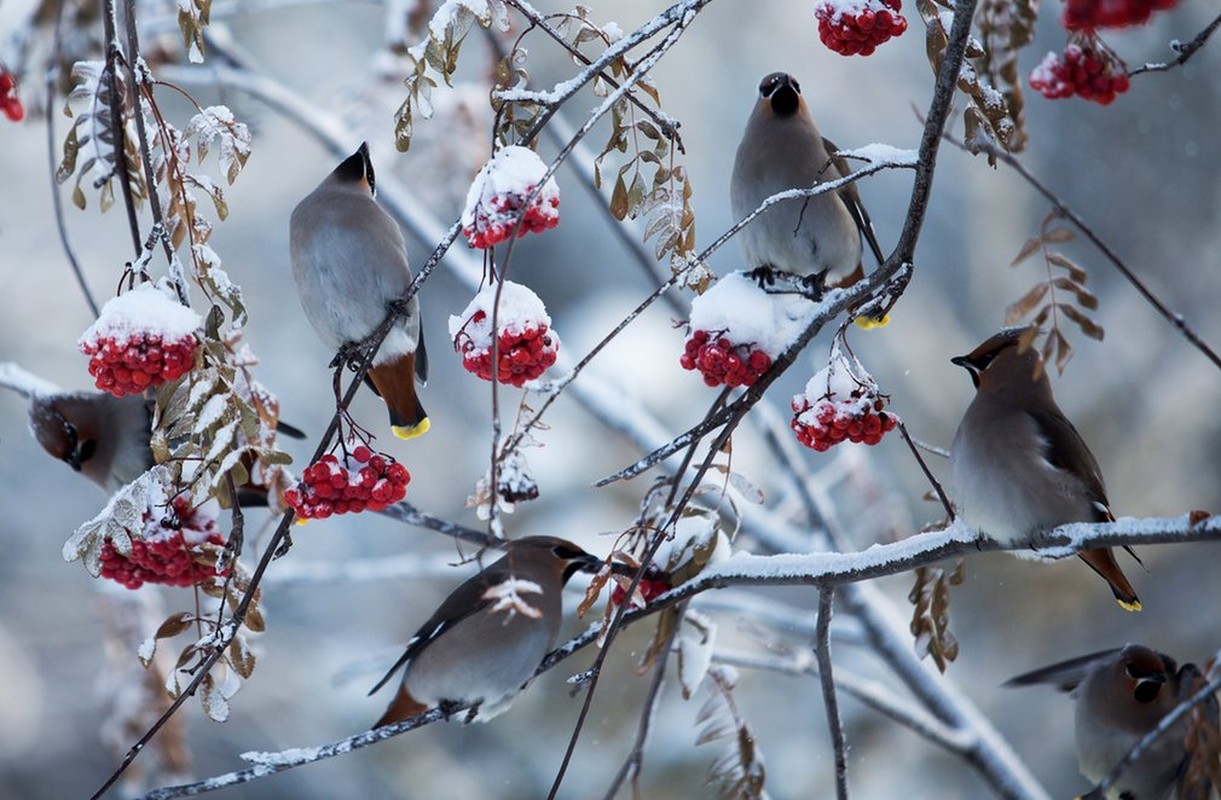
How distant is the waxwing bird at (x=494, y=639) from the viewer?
3051 millimetres

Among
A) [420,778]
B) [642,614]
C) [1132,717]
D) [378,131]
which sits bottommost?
[1132,717]

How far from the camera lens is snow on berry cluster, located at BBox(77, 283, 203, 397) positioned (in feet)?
5.82

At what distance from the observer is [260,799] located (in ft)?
23.8

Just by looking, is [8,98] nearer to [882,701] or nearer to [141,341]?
[141,341]

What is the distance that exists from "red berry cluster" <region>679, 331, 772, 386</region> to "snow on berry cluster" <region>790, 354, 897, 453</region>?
94 mm

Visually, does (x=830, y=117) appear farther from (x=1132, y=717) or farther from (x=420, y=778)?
(x=1132, y=717)

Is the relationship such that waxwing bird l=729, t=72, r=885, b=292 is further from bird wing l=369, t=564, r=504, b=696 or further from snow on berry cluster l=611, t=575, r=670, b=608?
bird wing l=369, t=564, r=504, b=696

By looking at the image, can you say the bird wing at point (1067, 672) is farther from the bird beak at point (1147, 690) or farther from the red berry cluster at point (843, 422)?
the red berry cluster at point (843, 422)

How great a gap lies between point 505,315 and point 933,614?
49.8 inches

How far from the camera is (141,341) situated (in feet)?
→ 5.83

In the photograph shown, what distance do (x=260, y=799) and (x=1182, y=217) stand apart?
615cm

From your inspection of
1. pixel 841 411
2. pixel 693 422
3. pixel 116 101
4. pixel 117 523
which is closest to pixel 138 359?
pixel 117 523

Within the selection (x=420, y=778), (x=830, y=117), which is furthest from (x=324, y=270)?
(x=830, y=117)

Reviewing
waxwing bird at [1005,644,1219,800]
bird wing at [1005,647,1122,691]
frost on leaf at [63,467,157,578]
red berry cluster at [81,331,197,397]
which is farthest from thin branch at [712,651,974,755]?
red berry cluster at [81,331,197,397]
